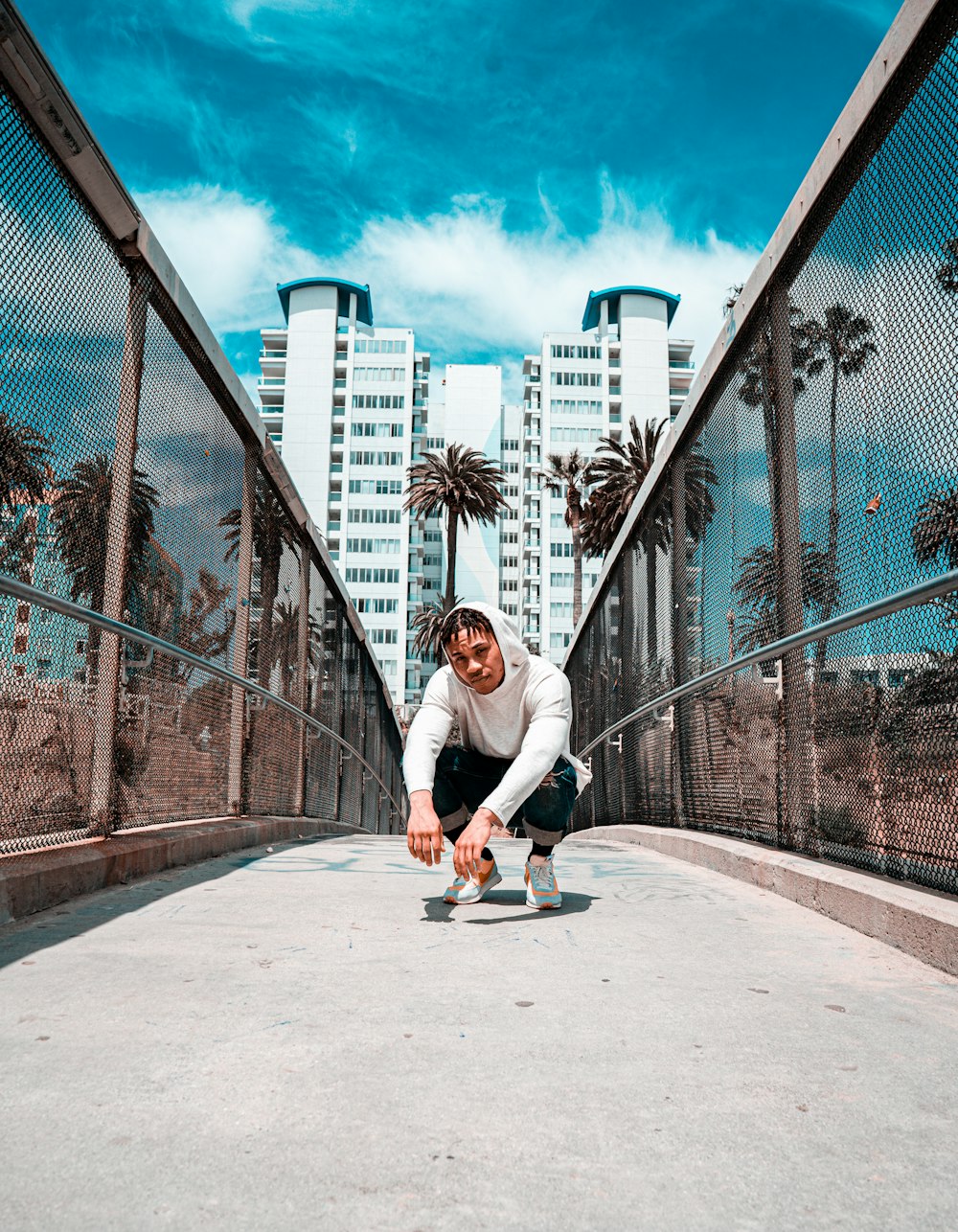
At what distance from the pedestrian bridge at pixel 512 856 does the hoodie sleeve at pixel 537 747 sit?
426 millimetres

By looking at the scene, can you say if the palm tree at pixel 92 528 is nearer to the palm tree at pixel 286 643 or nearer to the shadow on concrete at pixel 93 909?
the shadow on concrete at pixel 93 909

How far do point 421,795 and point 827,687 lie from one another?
4.87 feet

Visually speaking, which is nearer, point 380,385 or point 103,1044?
point 103,1044

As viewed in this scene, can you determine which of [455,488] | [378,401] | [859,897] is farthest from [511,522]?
[859,897]

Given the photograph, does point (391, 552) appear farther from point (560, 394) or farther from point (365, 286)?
point (365, 286)

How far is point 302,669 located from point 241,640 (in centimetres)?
226

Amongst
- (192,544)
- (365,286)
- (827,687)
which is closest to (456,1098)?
(827,687)

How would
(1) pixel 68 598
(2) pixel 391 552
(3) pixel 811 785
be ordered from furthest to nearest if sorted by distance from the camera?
(2) pixel 391 552, (3) pixel 811 785, (1) pixel 68 598

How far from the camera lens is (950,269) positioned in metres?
2.68

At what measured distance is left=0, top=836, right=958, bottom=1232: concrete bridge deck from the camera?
Result: 4.63ft

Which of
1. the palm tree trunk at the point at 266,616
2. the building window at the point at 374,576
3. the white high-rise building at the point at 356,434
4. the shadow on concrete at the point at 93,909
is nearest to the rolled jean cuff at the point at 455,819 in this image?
the shadow on concrete at the point at 93,909

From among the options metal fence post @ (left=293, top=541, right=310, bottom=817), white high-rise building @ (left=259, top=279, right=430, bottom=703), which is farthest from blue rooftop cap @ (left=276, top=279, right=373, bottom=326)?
metal fence post @ (left=293, top=541, right=310, bottom=817)

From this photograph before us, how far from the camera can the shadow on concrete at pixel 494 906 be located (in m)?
3.57

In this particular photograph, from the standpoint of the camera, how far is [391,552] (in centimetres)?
7544
